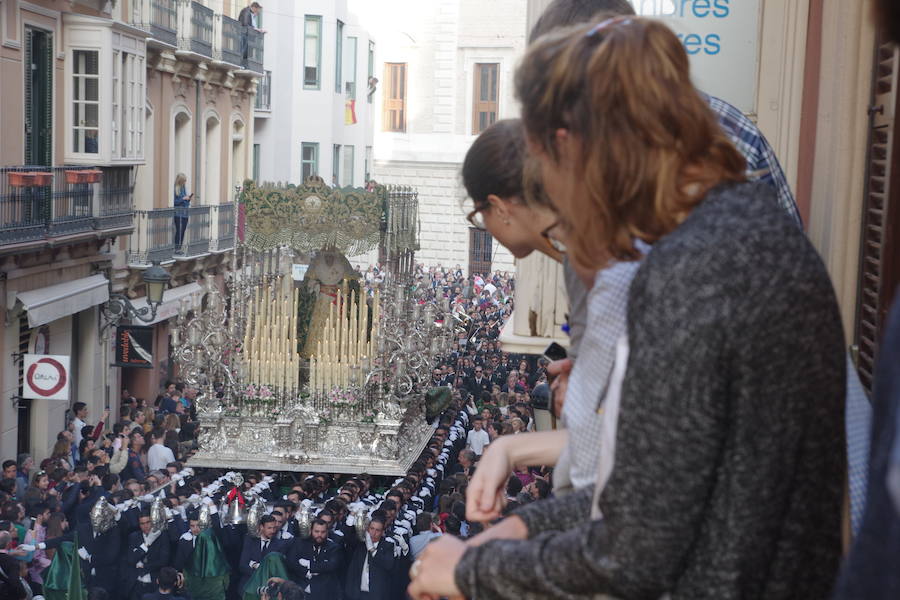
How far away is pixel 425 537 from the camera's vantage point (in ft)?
34.6

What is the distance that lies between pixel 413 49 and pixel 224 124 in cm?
1517

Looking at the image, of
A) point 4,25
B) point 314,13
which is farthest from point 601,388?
point 314,13

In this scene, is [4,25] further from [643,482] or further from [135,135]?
[643,482]

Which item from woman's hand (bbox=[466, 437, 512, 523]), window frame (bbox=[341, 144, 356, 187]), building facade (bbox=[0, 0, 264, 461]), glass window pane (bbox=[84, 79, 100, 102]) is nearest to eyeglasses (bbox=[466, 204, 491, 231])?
woman's hand (bbox=[466, 437, 512, 523])

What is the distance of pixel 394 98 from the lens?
41.6m

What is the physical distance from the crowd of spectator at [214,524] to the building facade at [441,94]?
25184 mm

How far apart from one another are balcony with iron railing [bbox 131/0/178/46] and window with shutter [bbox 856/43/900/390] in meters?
18.2

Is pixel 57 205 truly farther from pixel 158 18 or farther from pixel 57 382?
pixel 158 18

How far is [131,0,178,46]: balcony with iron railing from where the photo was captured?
20578 mm

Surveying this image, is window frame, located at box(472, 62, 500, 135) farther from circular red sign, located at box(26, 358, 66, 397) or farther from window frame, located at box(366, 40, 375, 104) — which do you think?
circular red sign, located at box(26, 358, 66, 397)

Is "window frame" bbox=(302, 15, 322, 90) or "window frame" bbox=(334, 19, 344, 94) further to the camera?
"window frame" bbox=(334, 19, 344, 94)

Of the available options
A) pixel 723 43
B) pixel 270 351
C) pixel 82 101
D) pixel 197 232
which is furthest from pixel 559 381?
pixel 197 232

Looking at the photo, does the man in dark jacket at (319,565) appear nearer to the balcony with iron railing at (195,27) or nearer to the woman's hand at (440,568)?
the woman's hand at (440,568)

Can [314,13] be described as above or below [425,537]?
above
